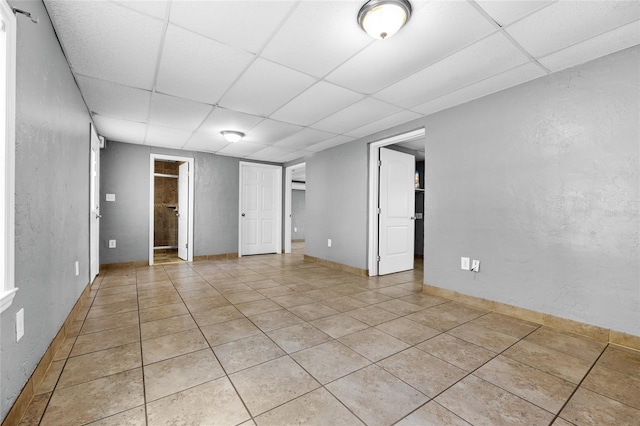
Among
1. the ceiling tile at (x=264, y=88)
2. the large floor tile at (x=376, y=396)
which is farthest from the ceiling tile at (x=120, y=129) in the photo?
the large floor tile at (x=376, y=396)

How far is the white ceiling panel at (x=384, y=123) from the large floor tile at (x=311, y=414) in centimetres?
316

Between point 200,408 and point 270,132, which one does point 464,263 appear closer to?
point 200,408

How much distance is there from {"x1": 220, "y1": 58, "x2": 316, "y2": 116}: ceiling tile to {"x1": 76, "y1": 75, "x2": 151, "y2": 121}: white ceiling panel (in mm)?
909

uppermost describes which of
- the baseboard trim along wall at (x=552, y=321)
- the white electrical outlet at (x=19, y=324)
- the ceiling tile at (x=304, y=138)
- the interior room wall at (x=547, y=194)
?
the ceiling tile at (x=304, y=138)

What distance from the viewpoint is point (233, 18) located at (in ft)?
6.00

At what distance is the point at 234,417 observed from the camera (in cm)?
134

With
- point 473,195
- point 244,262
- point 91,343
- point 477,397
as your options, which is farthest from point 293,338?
point 244,262

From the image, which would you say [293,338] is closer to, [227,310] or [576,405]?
[227,310]

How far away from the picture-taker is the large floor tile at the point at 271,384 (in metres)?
1.46

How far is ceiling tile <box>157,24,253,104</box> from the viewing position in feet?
6.83

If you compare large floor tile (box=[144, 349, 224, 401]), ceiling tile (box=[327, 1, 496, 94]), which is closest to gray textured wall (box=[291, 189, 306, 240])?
ceiling tile (box=[327, 1, 496, 94])

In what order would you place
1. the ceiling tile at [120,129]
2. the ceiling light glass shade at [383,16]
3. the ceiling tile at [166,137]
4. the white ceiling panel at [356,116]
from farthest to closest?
the ceiling tile at [166,137] < the ceiling tile at [120,129] < the white ceiling panel at [356,116] < the ceiling light glass shade at [383,16]

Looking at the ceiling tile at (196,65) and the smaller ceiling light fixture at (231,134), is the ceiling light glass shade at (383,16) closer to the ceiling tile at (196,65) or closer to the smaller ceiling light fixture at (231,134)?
the ceiling tile at (196,65)

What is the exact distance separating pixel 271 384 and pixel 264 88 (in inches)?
102
